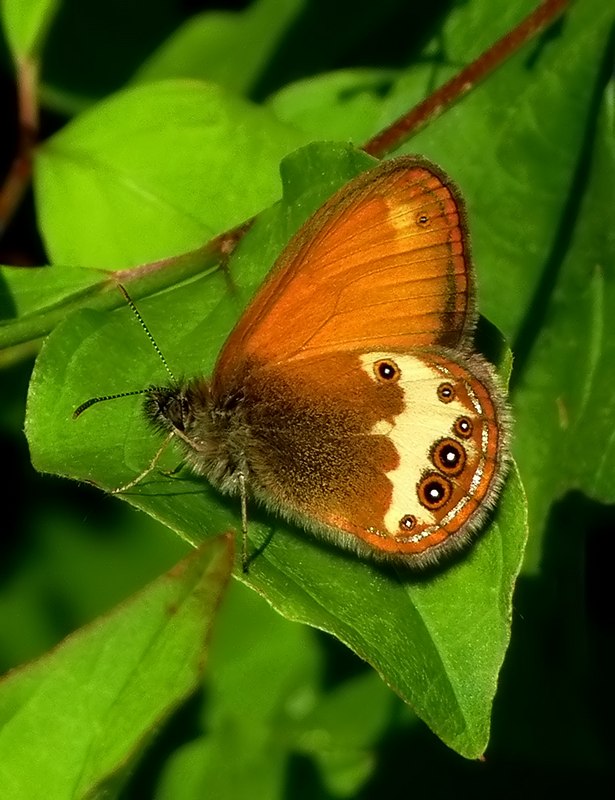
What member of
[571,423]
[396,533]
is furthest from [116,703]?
[571,423]

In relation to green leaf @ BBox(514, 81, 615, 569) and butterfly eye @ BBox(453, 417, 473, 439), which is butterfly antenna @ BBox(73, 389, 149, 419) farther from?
green leaf @ BBox(514, 81, 615, 569)

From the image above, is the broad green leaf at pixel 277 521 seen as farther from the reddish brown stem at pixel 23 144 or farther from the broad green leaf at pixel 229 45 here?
the broad green leaf at pixel 229 45

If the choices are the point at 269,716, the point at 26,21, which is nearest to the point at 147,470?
the point at 269,716

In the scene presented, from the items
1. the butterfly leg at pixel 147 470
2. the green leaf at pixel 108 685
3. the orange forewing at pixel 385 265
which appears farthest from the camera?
the orange forewing at pixel 385 265

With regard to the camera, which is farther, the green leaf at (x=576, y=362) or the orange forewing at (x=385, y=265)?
the green leaf at (x=576, y=362)

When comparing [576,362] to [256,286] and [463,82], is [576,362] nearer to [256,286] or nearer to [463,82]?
[463,82]

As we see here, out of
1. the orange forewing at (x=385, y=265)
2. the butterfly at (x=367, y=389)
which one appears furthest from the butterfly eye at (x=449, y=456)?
the orange forewing at (x=385, y=265)
